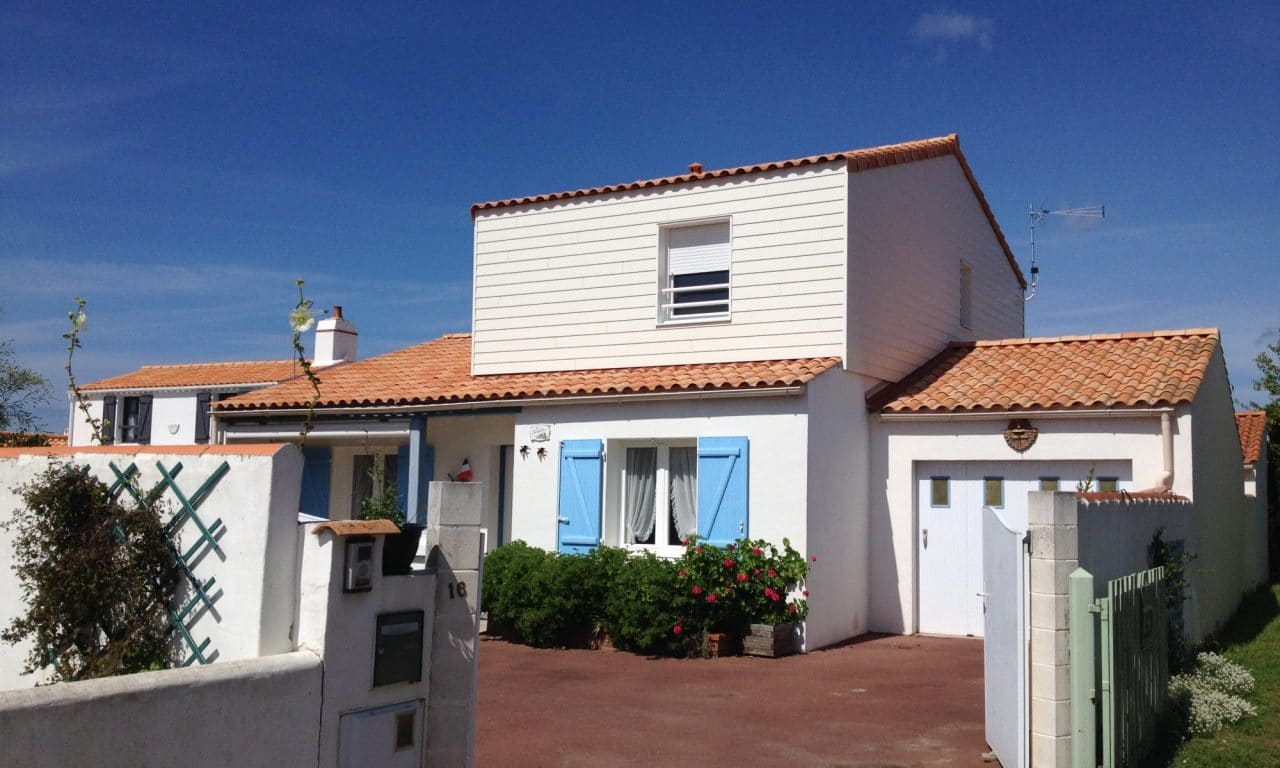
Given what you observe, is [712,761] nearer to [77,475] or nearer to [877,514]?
Result: [77,475]

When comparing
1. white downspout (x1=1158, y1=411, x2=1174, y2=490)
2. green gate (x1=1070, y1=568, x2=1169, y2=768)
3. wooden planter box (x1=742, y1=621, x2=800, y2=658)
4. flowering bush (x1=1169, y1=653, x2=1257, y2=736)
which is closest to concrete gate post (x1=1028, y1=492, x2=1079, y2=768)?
green gate (x1=1070, y1=568, x2=1169, y2=768)

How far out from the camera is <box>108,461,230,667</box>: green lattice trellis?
5961 millimetres

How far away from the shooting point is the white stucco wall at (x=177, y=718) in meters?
4.30

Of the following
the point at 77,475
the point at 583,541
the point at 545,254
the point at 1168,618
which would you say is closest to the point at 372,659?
the point at 77,475

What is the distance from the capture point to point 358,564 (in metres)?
5.86

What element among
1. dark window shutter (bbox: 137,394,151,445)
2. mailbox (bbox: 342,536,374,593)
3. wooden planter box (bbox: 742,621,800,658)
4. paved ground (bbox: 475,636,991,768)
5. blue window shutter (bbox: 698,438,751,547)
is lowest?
paved ground (bbox: 475,636,991,768)

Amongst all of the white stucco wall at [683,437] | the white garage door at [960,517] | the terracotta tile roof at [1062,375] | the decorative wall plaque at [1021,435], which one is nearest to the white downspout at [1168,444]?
the terracotta tile roof at [1062,375]

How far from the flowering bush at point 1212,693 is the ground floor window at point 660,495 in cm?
552

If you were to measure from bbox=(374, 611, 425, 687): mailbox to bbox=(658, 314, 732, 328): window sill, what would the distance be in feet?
29.3

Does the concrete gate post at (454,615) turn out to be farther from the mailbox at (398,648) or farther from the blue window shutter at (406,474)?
the blue window shutter at (406,474)

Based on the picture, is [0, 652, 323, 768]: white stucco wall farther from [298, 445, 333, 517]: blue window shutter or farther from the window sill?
[298, 445, 333, 517]: blue window shutter

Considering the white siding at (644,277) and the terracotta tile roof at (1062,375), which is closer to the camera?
the terracotta tile roof at (1062,375)

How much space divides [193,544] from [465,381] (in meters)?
9.98

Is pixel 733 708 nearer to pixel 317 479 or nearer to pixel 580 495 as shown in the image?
pixel 580 495
